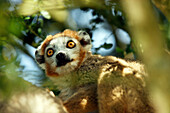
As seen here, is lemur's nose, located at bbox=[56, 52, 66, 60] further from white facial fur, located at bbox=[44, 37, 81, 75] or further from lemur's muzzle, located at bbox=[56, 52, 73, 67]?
white facial fur, located at bbox=[44, 37, 81, 75]

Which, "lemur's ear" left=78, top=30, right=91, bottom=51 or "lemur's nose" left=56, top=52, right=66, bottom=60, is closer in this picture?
"lemur's nose" left=56, top=52, right=66, bottom=60

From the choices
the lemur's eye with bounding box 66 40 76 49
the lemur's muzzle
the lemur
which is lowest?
the lemur

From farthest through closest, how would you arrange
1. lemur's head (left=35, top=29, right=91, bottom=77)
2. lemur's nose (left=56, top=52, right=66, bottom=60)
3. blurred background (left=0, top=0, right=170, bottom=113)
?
1. lemur's head (left=35, top=29, right=91, bottom=77)
2. lemur's nose (left=56, top=52, right=66, bottom=60)
3. blurred background (left=0, top=0, right=170, bottom=113)

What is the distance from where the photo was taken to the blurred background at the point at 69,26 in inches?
93.4

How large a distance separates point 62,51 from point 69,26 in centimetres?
275

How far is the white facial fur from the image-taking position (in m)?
6.41

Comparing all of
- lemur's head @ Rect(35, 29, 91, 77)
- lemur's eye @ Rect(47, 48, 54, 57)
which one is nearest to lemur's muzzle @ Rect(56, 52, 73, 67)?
lemur's head @ Rect(35, 29, 91, 77)

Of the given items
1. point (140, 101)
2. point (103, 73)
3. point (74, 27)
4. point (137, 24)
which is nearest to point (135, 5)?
point (137, 24)

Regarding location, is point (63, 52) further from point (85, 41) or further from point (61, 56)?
point (85, 41)

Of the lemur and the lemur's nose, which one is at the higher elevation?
the lemur's nose

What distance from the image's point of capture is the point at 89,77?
20.3 feet

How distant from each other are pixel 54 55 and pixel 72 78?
85 cm

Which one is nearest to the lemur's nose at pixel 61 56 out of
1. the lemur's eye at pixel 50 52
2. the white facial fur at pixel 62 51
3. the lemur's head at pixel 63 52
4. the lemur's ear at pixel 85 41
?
the lemur's head at pixel 63 52

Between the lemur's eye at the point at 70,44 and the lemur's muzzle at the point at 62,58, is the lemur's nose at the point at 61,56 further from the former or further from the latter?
the lemur's eye at the point at 70,44
